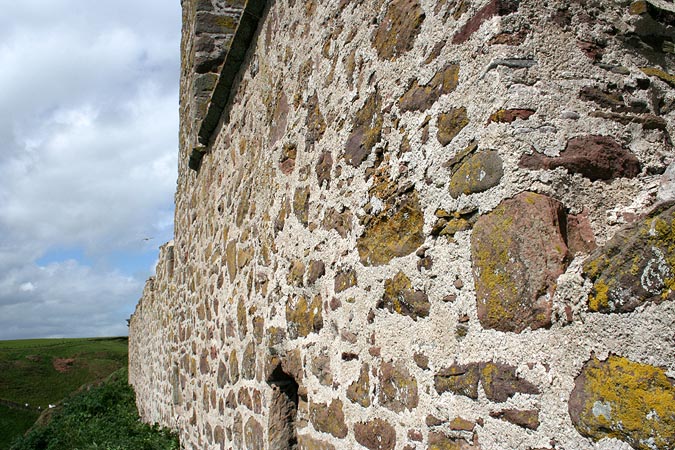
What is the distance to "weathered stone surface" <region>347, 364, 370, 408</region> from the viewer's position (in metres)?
1.97

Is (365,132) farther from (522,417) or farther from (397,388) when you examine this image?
(522,417)

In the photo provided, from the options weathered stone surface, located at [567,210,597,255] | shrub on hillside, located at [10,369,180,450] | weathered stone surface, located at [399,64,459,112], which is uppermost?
weathered stone surface, located at [399,64,459,112]

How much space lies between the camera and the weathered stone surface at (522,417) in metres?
1.25

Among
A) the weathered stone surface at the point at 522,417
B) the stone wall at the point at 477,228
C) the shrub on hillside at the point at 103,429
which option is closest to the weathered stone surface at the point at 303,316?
the stone wall at the point at 477,228

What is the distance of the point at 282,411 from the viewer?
2.91 meters

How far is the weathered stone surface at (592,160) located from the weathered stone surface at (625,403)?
0.47m

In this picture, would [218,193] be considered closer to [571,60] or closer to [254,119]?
[254,119]

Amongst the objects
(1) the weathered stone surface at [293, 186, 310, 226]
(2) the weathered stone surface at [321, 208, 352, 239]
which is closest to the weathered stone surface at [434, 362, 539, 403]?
(2) the weathered stone surface at [321, 208, 352, 239]

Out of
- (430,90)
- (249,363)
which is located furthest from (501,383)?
(249,363)

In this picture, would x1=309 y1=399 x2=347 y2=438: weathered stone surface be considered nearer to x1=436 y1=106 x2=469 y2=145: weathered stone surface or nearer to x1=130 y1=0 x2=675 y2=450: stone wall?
x1=130 y1=0 x2=675 y2=450: stone wall

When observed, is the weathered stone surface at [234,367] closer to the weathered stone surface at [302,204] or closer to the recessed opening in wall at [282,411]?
the recessed opening in wall at [282,411]

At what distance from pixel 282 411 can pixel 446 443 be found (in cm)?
157

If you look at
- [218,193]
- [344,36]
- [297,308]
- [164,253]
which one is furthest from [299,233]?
[164,253]

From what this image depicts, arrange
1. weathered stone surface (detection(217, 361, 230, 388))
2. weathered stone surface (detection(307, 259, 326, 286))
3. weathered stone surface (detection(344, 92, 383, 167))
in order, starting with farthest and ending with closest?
weathered stone surface (detection(217, 361, 230, 388))
weathered stone surface (detection(307, 259, 326, 286))
weathered stone surface (detection(344, 92, 383, 167))
